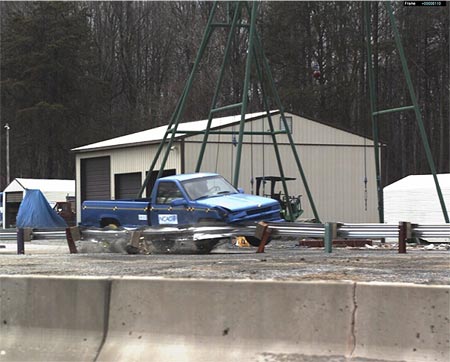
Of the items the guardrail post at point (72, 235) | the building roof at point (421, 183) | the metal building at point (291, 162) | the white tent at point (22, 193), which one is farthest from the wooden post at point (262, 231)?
the white tent at point (22, 193)

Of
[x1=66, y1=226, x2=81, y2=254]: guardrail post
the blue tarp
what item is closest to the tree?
the blue tarp

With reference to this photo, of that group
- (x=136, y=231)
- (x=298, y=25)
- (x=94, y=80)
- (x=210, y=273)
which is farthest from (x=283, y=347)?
(x=94, y=80)

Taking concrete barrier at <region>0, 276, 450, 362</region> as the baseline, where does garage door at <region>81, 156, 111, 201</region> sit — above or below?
above

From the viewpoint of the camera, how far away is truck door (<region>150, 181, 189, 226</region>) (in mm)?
18078

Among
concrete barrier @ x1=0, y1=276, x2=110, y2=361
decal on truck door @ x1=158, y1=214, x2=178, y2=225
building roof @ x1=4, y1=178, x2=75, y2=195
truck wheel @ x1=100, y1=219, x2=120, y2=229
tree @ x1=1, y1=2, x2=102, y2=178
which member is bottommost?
concrete barrier @ x1=0, y1=276, x2=110, y2=361

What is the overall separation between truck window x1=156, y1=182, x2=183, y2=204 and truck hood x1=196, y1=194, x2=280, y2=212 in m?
0.94

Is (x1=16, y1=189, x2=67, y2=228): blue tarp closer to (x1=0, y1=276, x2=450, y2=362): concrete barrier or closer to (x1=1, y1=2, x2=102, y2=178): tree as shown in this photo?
(x1=0, y1=276, x2=450, y2=362): concrete barrier

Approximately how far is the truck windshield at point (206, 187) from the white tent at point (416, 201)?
7076 mm

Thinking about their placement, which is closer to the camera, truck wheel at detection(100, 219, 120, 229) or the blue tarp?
truck wheel at detection(100, 219, 120, 229)

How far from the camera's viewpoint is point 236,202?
56.5ft

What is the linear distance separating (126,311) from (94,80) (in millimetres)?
67910

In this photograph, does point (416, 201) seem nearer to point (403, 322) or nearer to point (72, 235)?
point (72, 235)

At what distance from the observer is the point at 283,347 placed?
18.6 feet

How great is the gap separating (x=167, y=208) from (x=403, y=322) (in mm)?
13174
